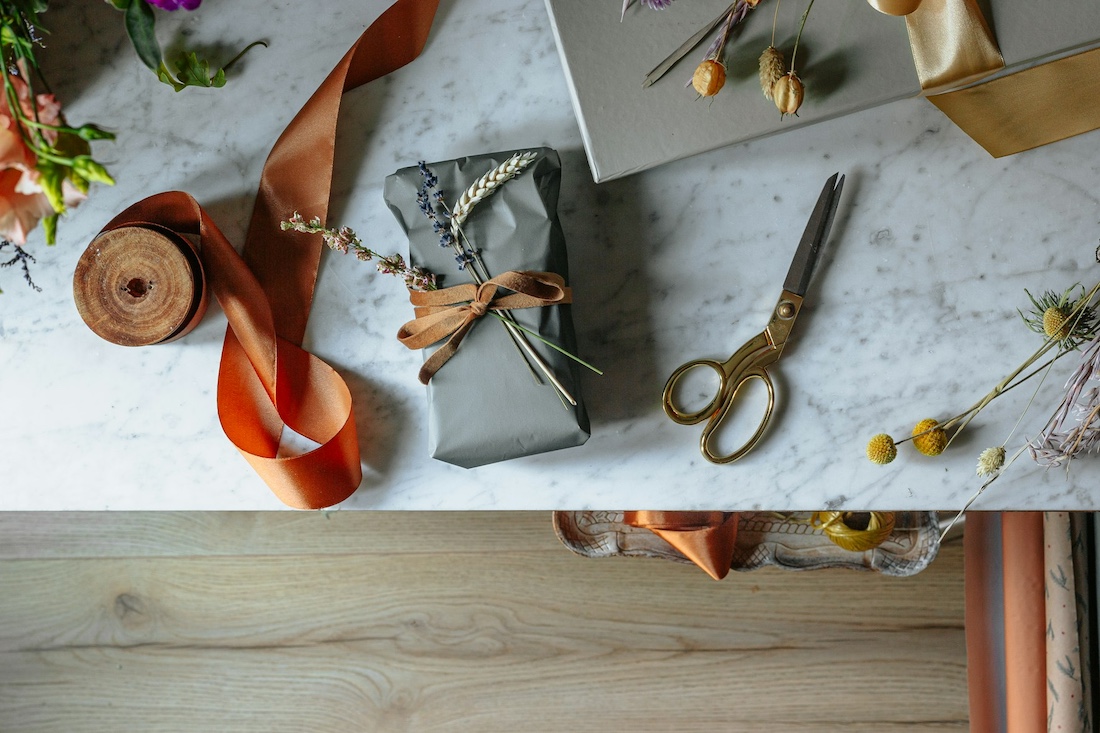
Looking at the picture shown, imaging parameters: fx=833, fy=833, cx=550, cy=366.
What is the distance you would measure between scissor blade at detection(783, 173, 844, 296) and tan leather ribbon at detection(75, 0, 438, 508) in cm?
41

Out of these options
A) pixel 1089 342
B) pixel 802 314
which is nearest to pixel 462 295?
pixel 802 314

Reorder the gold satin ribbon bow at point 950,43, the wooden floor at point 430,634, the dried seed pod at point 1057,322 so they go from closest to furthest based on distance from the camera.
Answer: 1. the gold satin ribbon bow at point 950,43
2. the dried seed pod at point 1057,322
3. the wooden floor at point 430,634

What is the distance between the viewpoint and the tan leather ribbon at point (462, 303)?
0.71m

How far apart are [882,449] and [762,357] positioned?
139 millimetres

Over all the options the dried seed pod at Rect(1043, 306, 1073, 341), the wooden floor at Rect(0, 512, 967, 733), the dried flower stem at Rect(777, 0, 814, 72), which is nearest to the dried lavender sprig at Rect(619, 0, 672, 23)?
the dried flower stem at Rect(777, 0, 814, 72)

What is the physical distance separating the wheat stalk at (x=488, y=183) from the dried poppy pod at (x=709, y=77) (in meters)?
0.15

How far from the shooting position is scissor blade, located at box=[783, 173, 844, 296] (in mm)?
769

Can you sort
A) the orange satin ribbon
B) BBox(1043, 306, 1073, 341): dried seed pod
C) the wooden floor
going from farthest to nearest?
the wooden floor, the orange satin ribbon, BBox(1043, 306, 1073, 341): dried seed pod

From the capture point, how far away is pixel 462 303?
742 millimetres

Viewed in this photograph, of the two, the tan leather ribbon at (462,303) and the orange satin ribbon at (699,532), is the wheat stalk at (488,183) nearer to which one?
the tan leather ribbon at (462,303)

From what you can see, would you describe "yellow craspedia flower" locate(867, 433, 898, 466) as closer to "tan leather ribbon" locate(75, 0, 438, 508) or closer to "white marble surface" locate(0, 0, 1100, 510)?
"white marble surface" locate(0, 0, 1100, 510)

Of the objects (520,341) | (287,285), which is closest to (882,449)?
(520,341)

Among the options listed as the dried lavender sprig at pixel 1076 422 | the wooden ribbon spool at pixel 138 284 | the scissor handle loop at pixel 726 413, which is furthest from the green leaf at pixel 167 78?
the dried lavender sprig at pixel 1076 422

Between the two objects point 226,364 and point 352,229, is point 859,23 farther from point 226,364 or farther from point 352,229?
point 226,364
